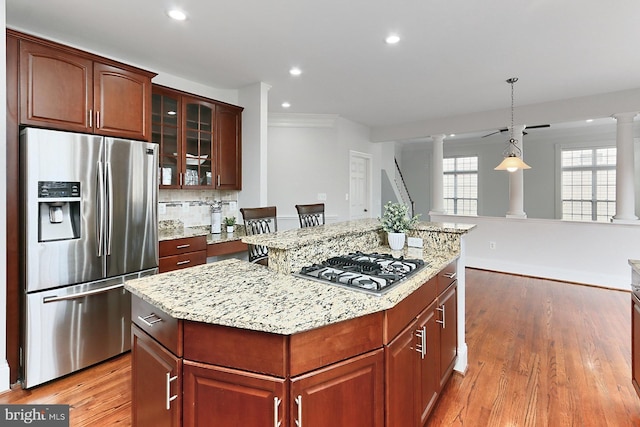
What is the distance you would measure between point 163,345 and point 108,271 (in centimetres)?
160

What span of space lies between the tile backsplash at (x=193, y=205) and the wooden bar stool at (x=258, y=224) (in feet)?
3.42

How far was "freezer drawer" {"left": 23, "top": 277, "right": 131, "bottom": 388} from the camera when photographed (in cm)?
220

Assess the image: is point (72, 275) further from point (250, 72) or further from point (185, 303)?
point (250, 72)

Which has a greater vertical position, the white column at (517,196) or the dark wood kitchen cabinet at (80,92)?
the dark wood kitchen cabinet at (80,92)

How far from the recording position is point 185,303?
123 centimetres

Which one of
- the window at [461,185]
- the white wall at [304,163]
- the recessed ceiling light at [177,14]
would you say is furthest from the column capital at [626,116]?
the recessed ceiling light at [177,14]

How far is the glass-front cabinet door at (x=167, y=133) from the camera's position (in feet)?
11.1

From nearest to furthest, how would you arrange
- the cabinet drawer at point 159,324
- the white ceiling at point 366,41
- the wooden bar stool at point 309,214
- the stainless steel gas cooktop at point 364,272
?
1. the cabinet drawer at point 159,324
2. the stainless steel gas cooktop at point 364,272
3. the white ceiling at point 366,41
4. the wooden bar stool at point 309,214

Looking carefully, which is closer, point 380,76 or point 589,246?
point 380,76

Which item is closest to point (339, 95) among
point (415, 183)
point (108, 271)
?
point (108, 271)

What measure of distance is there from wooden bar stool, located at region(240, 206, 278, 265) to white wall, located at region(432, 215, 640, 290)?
10.6 ft

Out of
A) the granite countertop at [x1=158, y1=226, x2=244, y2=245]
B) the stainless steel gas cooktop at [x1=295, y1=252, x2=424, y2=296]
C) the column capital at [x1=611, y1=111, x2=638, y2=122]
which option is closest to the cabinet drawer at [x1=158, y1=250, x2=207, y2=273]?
the granite countertop at [x1=158, y1=226, x2=244, y2=245]

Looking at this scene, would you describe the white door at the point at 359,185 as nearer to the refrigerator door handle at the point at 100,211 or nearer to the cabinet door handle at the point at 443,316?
the cabinet door handle at the point at 443,316

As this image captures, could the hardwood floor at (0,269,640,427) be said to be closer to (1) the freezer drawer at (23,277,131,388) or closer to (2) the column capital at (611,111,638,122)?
(1) the freezer drawer at (23,277,131,388)
